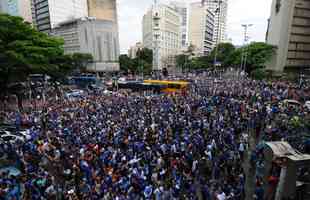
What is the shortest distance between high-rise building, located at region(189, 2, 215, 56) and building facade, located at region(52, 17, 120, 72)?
178 ft

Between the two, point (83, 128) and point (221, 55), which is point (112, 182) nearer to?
point (83, 128)

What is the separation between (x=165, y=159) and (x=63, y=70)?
96.3 feet

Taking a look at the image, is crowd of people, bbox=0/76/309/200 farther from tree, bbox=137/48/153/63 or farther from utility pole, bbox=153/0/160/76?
utility pole, bbox=153/0/160/76

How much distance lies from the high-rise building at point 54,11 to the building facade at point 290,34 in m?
61.8

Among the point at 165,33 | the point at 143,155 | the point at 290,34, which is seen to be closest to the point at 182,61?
the point at 165,33

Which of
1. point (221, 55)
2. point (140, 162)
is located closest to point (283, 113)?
point (140, 162)

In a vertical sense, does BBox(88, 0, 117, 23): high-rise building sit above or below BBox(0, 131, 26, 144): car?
above

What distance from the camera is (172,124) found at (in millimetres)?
12250

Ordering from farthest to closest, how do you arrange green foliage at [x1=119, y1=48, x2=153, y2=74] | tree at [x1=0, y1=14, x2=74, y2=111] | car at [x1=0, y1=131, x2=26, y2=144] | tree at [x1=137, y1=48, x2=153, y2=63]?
1. tree at [x1=137, y1=48, x2=153, y2=63]
2. green foliage at [x1=119, y1=48, x2=153, y2=74]
3. tree at [x1=0, y1=14, x2=74, y2=111]
4. car at [x1=0, y1=131, x2=26, y2=144]

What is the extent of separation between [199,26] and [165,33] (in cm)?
2643

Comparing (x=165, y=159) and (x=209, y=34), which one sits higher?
(x=209, y=34)

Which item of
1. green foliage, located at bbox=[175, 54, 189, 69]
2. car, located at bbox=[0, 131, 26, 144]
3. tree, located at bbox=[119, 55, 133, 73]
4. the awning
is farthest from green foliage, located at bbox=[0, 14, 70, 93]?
green foliage, located at bbox=[175, 54, 189, 69]

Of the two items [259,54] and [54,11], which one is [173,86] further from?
[54,11]

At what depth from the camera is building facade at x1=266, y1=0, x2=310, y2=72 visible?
3900 cm
